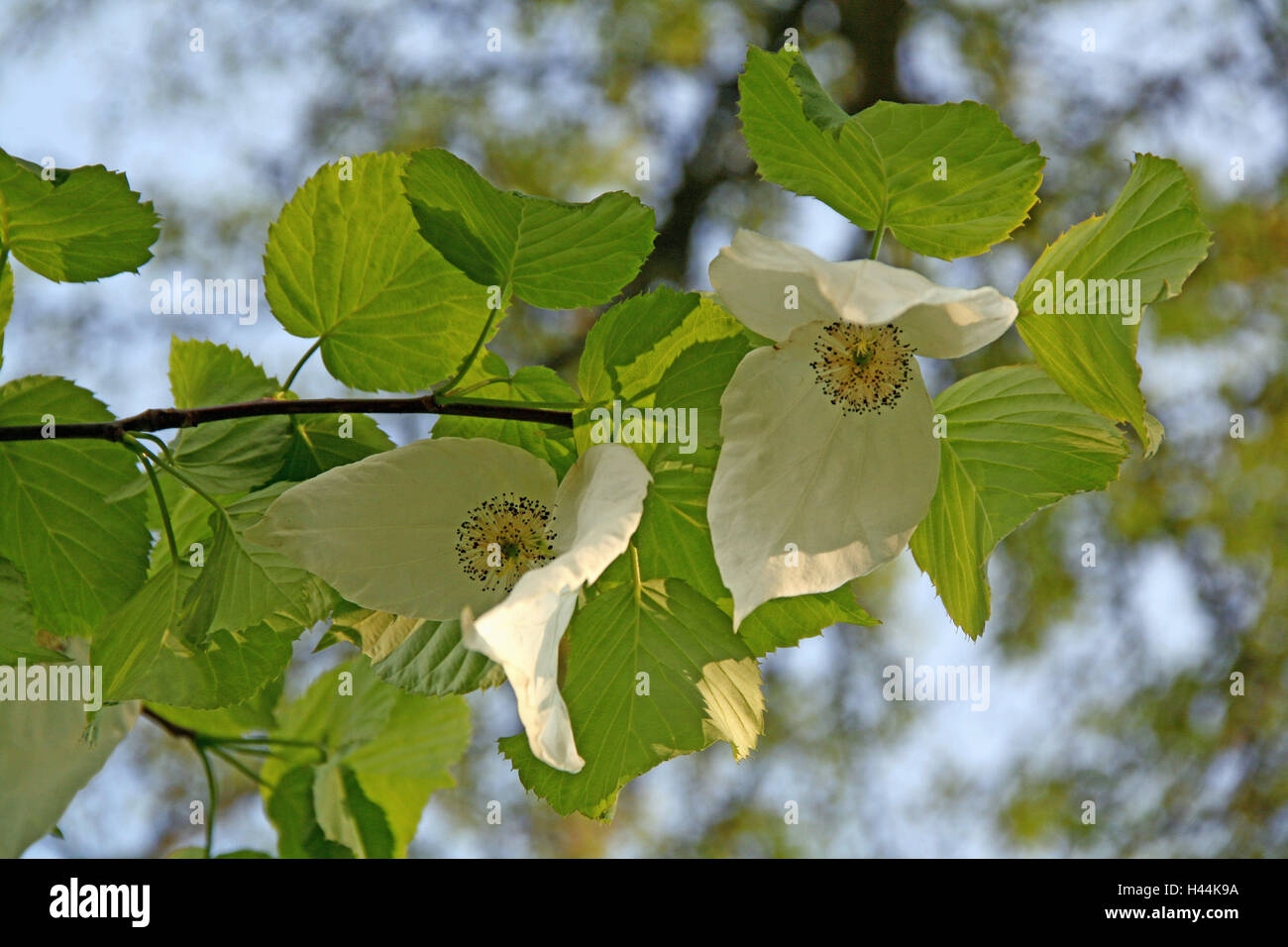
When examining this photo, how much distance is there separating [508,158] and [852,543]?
1.90m

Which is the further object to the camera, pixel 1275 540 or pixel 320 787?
pixel 1275 540

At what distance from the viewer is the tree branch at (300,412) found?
219 mm

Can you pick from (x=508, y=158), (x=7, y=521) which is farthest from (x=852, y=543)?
(x=508, y=158)

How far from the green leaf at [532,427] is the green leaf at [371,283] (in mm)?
22

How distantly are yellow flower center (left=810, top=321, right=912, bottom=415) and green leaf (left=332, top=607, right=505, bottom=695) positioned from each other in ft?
0.31

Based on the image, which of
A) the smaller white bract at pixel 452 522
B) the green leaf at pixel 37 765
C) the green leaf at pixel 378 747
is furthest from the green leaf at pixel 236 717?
the smaller white bract at pixel 452 522

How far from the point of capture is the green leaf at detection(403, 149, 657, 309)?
208 mm

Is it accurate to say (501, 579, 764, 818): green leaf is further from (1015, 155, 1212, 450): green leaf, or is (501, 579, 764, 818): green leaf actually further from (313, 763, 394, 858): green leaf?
(313, 763, 394, 858): green leaf

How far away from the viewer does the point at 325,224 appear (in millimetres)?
246

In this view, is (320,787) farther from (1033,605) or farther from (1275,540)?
(1275,540)

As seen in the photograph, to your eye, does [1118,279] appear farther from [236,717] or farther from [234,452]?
[236,717]

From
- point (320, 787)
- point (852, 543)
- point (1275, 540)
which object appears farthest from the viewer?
point (1275, 540)

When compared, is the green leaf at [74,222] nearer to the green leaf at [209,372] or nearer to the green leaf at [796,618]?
the green leaf at [209,372]

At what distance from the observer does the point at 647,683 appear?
0.72 ft
